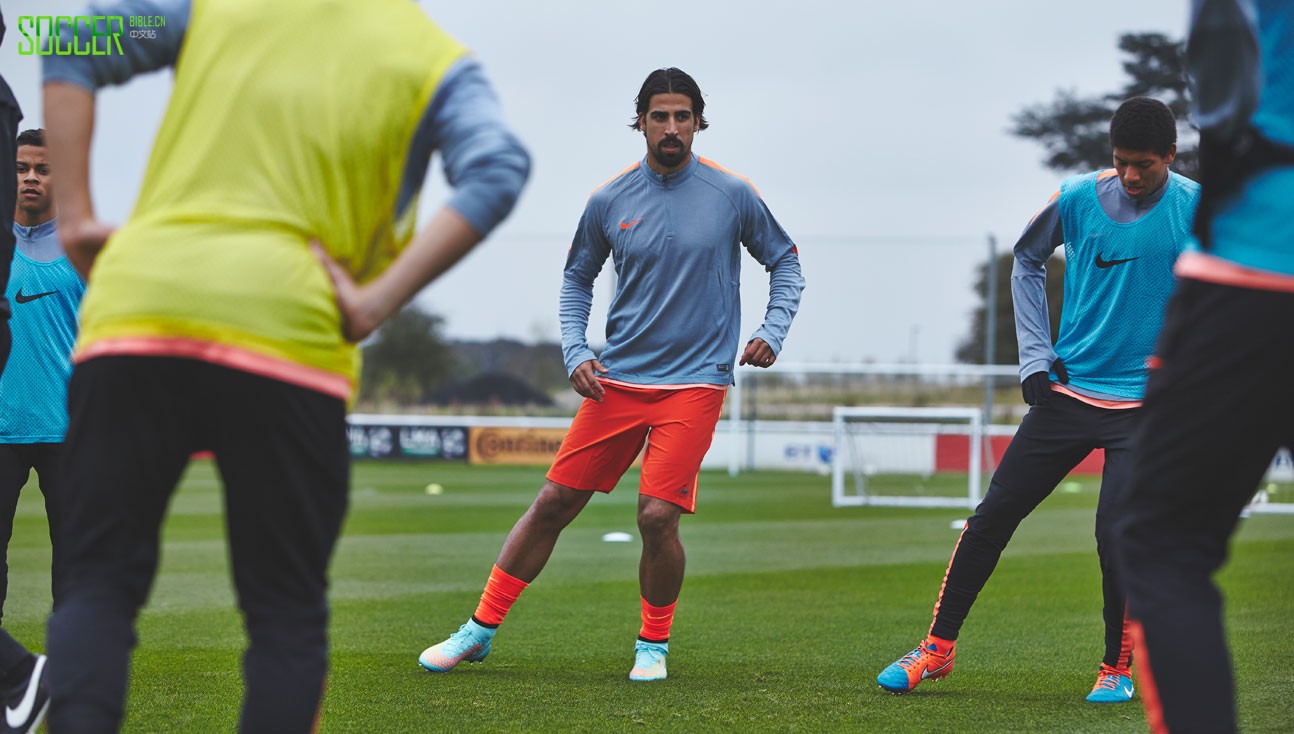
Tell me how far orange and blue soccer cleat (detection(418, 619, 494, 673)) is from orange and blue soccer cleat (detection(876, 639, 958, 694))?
4.86 feet

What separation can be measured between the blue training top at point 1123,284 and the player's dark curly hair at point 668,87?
147cm

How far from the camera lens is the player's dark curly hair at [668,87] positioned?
5102 mm

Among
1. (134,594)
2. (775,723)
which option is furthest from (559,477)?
(134,594)

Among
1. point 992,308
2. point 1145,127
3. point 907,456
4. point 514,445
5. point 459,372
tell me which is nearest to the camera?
point 1145,127

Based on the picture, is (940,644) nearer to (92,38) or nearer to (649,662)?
(649,662)

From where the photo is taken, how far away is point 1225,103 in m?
2.21

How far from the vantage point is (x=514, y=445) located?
26938mm

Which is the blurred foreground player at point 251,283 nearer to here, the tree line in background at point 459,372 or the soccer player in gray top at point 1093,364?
the soccer player in gray top at point 1093,364

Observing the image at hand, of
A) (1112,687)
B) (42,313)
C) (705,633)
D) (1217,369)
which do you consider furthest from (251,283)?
(705,633)

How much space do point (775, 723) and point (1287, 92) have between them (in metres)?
2.54

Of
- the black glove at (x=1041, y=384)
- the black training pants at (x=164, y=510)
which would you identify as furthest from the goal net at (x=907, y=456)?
the black training pants at (x=164, y=510)

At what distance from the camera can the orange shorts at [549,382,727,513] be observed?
503 cm

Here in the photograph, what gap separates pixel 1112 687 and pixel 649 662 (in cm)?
160

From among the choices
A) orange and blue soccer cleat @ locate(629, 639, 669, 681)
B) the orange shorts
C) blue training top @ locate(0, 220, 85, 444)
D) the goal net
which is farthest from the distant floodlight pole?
blue training top @ locate(0, 220, 85, 444)
